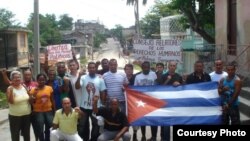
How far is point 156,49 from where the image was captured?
11.4 meters

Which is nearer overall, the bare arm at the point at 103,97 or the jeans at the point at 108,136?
the jeans at the point at 108,136

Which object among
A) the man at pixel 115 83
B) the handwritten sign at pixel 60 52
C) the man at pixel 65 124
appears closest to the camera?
the man at pixel 65 124

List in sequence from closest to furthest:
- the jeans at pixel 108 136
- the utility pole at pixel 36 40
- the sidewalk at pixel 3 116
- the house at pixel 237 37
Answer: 1. the jeans at pixel 108 136
2. the house at pixel 237 37
3. the sidewalk at pixel 3 116
4. the utility pole at pixel 36 40

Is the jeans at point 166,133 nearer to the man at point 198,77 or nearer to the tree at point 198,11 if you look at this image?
the man at point 198,77

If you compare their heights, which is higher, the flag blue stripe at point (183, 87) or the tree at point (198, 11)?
the tree at point (198, 11)

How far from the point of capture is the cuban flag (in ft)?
28.6

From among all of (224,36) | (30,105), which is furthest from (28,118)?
(224,36)

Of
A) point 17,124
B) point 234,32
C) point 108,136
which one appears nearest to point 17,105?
point 17,124

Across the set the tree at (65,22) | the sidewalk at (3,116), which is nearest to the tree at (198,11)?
the sidewalk at (3,116)

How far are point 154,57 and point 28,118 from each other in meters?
A: 3.82

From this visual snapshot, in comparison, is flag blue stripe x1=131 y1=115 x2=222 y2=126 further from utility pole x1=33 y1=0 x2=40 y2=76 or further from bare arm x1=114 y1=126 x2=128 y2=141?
utility pole x1=33 y1=0 x2=40 y2=76

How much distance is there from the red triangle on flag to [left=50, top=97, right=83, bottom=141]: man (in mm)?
1083

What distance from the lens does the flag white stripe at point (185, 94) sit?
344 inches

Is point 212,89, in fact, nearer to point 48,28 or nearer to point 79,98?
point 79,98
